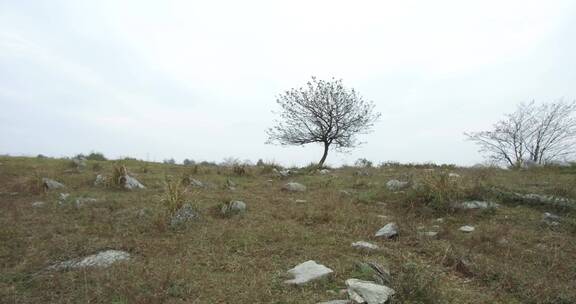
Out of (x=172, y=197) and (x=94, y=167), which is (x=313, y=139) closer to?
(x=94, y=167)

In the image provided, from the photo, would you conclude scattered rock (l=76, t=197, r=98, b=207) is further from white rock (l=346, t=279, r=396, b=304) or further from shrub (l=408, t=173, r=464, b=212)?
shrub (l=408, t=173, r=464, b=212)

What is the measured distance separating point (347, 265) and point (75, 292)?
2.92m

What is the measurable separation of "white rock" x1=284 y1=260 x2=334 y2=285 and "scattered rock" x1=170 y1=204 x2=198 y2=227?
2338 mm

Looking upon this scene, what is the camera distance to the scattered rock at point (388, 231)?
617 centimetres

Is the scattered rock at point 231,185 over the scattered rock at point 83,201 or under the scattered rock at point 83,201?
over

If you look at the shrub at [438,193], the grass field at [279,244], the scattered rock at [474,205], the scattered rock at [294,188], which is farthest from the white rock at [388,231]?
the scattered rock at [294,188]

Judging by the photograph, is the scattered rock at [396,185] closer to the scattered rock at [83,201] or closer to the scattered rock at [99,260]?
the scattered rock at [99,260]

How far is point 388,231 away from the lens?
6219mm

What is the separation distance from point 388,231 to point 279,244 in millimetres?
1626

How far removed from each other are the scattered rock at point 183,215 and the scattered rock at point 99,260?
43.2 inches

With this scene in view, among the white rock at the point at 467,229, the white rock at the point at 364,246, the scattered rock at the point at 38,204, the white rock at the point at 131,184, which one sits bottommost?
the white rock at the point at 364,246

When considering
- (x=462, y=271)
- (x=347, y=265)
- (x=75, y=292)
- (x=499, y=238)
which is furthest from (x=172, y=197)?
(x=499, y=238)

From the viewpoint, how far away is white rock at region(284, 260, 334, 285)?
14.9 feet

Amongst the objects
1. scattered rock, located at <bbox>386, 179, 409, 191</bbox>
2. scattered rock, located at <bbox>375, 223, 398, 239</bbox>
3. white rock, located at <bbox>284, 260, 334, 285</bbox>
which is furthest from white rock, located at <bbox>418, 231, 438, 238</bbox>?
scattered rock, located at <bbox>386, 179, 409, 191</bbox>
